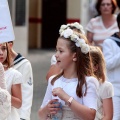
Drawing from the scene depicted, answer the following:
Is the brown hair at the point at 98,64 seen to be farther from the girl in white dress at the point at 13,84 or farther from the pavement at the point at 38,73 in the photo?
the pavement at the point at 38,73

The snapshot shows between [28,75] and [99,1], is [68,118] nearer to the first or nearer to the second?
[28,75]

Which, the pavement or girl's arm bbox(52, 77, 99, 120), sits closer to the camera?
girl's arm bbox(52, 77, 99, 120)

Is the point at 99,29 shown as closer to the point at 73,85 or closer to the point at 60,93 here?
the point at 73,85

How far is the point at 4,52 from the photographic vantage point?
585cm

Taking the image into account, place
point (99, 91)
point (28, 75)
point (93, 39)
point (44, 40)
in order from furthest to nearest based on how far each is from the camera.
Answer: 1. point (44, 40)
2. point (93, 39)
3. point (28, 75)
4. point (99, 91)

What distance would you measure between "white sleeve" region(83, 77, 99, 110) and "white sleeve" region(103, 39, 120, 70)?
208cm

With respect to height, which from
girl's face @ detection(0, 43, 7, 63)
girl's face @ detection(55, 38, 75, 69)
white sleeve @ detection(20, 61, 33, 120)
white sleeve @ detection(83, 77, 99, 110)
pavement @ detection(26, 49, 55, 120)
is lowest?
pavement @ detection(26, 49, 55, 120)

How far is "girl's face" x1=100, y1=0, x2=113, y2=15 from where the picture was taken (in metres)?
9.60

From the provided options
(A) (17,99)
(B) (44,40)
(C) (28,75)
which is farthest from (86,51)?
(B) (44,40)

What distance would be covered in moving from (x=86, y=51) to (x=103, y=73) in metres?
0.60

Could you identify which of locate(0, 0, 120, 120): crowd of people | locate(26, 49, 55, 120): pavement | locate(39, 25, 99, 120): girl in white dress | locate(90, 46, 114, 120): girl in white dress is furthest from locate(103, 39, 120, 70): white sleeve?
locate(26, 49, 55, 120): pavement

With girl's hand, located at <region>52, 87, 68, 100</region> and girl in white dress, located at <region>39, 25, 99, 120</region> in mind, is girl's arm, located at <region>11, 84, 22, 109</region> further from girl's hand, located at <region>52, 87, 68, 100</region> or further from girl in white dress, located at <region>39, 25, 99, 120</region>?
girl's hand, located at <region>52, 87, 68, 100</region>

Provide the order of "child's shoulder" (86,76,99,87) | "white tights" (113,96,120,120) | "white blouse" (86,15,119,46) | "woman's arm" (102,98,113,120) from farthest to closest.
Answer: "white blouse" (86,15,119,46)
"white tights" (113,96,120,120)
"woman's arm" (102,98,113,120)
"child's shoulder" (86,76,99,87)

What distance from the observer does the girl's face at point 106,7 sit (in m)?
9.60
